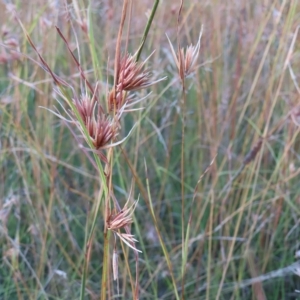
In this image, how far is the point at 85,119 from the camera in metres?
0.40

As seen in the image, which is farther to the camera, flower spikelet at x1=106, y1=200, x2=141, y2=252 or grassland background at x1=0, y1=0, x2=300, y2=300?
grassland background at x1=0, y1=0, x2=300, y2=300

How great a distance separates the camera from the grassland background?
0.89 metres

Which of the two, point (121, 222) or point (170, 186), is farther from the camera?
point (170, 186)

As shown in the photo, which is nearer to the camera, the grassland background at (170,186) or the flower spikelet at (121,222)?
the flower spikelet at (121,222)

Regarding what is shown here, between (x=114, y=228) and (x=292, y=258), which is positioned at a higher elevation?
(x=114, y=228)

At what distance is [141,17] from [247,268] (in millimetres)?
980

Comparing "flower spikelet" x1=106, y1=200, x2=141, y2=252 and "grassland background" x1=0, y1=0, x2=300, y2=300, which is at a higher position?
"flower spikelet" x1=106, y1=200, x2=141, y2=252

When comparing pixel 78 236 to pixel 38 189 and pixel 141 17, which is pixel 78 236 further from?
pixel 141 17

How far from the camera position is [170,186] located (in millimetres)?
1173

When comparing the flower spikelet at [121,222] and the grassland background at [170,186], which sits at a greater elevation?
the flower spikelet at [121,222]

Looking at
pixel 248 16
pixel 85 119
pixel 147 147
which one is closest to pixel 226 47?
pixel 248 16

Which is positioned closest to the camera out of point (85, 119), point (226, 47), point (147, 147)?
point (85, 119)

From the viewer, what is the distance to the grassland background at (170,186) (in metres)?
0.89

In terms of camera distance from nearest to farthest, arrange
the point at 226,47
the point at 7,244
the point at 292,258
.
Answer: the point at 7,244 < the point at 292,258 < the point at 226,47
